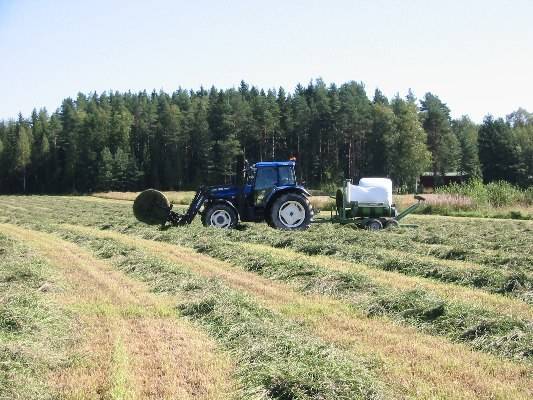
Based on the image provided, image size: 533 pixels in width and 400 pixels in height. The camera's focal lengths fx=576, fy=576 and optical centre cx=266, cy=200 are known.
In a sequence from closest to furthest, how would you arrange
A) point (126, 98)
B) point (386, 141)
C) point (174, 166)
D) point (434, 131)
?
point (386, 141) < point (434, 131) < point (174, 166) < point (126, 98)

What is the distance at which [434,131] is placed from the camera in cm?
6931

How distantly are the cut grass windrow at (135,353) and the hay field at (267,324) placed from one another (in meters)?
0.02

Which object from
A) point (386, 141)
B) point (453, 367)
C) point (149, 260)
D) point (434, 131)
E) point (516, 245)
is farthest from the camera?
point (434, 131)

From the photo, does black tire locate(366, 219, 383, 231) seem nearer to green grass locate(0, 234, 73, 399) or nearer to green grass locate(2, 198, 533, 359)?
green grass locate(2, 198, 533, 359)

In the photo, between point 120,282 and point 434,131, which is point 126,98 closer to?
point 434,131

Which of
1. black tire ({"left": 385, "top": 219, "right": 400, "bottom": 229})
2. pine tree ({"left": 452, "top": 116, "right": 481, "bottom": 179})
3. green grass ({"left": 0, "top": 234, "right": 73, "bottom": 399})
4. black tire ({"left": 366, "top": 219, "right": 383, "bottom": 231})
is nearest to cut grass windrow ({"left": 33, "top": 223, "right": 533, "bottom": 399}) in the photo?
green grass ({"left": 0, "top": 234, "right": 73, "bottom": 399})

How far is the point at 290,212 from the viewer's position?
54.0 ft

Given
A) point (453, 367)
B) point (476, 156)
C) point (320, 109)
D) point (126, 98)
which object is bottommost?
point (453, 367)

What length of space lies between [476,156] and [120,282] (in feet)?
231

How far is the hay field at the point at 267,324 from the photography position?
471 centimetres

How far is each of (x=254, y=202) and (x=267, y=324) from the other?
10346 millimetres

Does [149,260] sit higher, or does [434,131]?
[434,131]

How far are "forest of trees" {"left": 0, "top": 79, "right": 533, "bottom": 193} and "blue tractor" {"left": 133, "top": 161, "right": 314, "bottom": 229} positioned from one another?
157 ft

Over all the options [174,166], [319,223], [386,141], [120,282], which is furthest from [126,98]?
[120,282]
